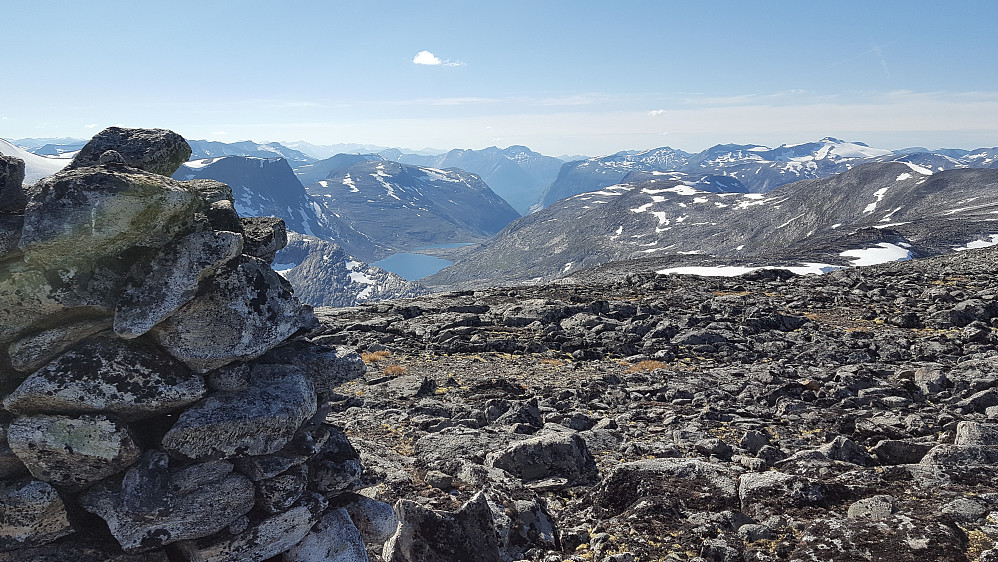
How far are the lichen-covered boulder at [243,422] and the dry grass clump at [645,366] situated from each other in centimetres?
2091

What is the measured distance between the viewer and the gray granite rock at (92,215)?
9.18m

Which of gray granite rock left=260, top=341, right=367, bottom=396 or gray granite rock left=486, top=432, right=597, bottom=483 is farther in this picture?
gray granite rock left=486, top=432, right=597, bottom=483

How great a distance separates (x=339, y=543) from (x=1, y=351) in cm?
745

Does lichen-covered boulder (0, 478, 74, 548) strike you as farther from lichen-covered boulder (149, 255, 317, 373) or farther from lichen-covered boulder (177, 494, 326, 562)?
lichen-covered boulder (149, 255, 317, 373)

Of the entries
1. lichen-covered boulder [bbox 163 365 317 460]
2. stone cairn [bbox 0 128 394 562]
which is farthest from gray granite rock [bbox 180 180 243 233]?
lichen-covered boulder [bbox 163 365 317 460]

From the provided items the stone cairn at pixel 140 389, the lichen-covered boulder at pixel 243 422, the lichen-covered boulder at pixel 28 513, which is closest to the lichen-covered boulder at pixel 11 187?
the stone cairn at pixel 140 389

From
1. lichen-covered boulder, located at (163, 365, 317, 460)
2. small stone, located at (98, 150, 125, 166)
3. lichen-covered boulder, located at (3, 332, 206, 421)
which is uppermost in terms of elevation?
small stone, located at (98, 150, 125, 166)

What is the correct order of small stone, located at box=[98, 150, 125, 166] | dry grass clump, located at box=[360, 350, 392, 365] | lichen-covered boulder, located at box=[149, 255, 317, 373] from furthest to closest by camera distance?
1. dry grass clump, located at box=[360, 350, 392, 365]
2. small stone, located at box=[98, 150, 125, 166]
3. lichen-covered boulder, located at box=[149, 255, 317, 373]

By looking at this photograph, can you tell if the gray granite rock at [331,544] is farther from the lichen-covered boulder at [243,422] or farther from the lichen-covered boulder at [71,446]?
the lichen-covered boulder at [71,446]

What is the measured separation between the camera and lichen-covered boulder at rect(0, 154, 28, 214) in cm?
1018

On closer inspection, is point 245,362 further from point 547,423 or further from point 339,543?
point 547,423

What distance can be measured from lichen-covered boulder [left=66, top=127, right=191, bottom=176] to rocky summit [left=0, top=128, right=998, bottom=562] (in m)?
0.05

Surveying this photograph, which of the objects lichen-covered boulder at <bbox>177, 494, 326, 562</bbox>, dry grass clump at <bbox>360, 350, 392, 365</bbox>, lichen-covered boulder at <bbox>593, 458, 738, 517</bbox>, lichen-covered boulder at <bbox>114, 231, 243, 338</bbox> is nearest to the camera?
lichen-covered boulder at <bbox>114, 231, 243, 338</bbox>

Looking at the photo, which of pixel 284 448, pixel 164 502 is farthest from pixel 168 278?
pixel 284 448
